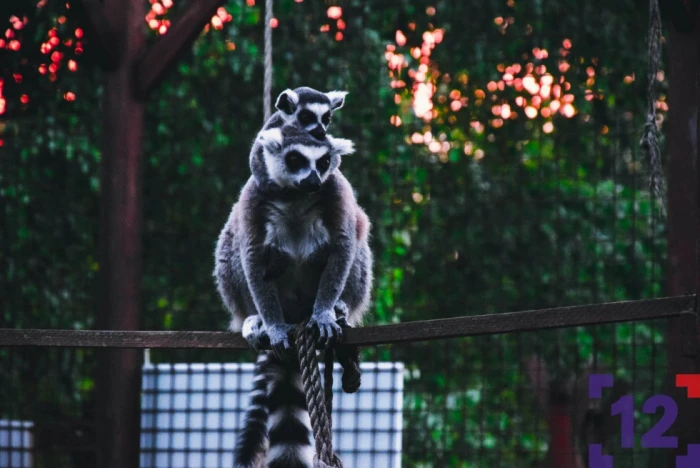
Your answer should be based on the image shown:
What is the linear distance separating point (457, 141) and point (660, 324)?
4.07ft

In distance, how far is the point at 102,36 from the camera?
11.0 feet

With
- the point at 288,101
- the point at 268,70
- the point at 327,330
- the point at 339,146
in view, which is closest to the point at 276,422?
the point at 327,330

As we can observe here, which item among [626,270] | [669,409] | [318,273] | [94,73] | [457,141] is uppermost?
[94,73]

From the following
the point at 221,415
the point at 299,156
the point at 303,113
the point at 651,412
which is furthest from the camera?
the point at 221,415

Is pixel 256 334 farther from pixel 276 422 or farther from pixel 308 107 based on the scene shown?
pixel 308 107

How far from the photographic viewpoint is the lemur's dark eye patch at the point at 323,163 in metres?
2.54

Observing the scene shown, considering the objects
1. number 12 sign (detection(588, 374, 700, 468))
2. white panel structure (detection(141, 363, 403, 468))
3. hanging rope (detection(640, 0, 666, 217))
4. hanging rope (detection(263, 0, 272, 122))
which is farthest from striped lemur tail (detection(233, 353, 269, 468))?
hanging rope (detection(640, 0, 666, 217))

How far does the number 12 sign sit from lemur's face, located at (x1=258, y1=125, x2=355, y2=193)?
1.09 meters

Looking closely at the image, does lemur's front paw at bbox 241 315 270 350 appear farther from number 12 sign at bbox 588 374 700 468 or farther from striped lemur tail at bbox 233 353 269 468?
number 12 sign at bbox 588 374 700 468

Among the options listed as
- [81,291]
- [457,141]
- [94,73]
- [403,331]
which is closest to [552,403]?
[457,141]

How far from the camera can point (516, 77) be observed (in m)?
4.06

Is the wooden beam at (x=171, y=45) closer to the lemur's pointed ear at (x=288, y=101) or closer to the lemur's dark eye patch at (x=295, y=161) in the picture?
the lemur's pointed ear at (x=288, y=101)

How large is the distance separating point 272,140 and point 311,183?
0.72 ft

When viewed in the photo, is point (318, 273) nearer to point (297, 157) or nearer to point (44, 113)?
point (297, 157)
